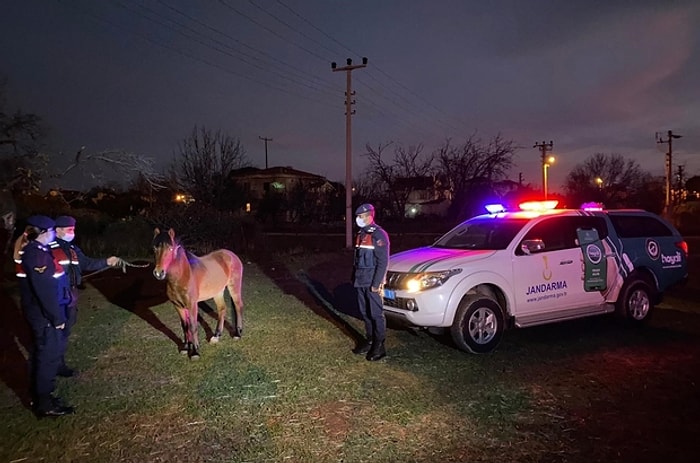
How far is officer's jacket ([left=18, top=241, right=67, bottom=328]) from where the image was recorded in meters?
4.50

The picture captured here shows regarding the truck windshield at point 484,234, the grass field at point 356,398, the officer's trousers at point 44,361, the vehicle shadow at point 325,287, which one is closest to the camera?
the grass field at point 356,398

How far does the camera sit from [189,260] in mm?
6957

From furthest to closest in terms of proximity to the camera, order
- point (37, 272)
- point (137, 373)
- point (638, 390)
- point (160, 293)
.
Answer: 1. point (160, 293)
2. point (137, 373)
3. point (638, 390)
4. point (37, 272)

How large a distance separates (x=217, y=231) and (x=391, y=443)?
16729 millimetres

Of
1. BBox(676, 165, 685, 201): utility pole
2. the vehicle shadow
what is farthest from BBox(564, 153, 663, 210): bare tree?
the vehicle shadow

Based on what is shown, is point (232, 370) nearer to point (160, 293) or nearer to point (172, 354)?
point (172, 354)

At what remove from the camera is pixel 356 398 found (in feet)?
16.9

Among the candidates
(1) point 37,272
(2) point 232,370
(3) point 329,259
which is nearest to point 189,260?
(2) point 232,370

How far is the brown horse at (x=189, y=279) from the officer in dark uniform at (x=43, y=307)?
5.12 ft

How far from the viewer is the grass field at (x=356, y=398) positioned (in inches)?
161

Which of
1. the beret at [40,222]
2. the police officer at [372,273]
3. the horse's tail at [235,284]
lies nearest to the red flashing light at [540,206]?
the police officer at [372,273]

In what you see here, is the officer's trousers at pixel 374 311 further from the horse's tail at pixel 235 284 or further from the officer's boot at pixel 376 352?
the horse's tail at pixel 235 284

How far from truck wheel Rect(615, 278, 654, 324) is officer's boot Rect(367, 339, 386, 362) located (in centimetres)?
384

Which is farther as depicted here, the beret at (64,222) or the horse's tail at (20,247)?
the beret at (64,222)
